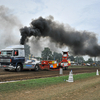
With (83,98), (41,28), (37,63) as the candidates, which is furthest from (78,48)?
(83,98)

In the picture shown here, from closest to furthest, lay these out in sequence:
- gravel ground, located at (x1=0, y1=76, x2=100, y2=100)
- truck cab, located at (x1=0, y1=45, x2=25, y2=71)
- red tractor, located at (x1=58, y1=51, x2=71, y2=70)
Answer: gravel ground, located at (x1=0, y1=76, x2=100, y2=100) → truck cab, located at (x1=0, y1=45, x2=25, y2=71) → red tractor, located at (x1=58, y1=51, x2=71, y2=70)

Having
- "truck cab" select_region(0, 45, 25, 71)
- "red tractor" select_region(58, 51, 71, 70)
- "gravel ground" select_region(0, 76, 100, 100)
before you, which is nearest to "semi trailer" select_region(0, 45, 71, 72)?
"truck cab" select_region(0, 45, 25, 71)

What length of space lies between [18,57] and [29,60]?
201 centimetres

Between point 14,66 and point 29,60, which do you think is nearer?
point 14,66

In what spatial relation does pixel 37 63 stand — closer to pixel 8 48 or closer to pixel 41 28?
pixel 8 48

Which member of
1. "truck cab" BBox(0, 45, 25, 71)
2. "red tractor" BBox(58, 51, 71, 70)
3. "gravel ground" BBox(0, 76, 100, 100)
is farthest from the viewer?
"red tractor" BBox(58, 51, 71, 70)

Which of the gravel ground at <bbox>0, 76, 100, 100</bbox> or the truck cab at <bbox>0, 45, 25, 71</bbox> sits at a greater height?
the truck cab at <bbox>0, 45, 25, 71</bbox>

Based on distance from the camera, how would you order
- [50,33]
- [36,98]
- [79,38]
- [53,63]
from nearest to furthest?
[36,98] → [53,63] → [50,33] → [79,38]

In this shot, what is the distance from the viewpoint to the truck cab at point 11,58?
1683 centimetres

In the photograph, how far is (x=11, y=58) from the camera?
16.9 meters

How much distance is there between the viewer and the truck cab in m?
16.8

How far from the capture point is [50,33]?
2930 cm

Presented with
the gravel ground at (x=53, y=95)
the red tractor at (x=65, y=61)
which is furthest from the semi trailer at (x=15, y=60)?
the gravel ground at (x=53, y=95)

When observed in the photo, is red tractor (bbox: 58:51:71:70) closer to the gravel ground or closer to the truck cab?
the truck cab
